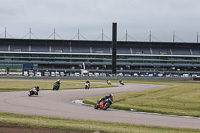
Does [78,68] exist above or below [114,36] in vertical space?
below

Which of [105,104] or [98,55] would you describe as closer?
[105,104]

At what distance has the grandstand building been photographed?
14600 centimetres

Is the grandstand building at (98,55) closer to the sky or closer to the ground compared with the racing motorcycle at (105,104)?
closer to the sky

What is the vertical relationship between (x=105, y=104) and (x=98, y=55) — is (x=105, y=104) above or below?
below

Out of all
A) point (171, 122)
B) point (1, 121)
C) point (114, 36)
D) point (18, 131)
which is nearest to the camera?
point (18, 131)

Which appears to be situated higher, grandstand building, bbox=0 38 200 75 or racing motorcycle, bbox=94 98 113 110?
grandstand building, bbox=0 38 200 75

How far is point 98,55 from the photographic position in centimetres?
15025

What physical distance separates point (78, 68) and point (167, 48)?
4277cm

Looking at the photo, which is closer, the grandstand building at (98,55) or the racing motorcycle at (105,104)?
the racing motorcycle at (105,104)

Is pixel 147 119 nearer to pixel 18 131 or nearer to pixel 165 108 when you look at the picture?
pixel 165 108

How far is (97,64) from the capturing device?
15025 centimetres

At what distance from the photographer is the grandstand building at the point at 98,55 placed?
146 metres

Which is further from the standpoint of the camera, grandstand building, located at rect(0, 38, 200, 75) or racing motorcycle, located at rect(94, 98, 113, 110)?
grandstand building, located at rect(0, 38, 200, 75)

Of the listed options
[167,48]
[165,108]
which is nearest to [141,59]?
[167,48]
